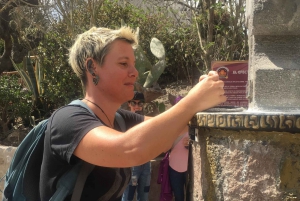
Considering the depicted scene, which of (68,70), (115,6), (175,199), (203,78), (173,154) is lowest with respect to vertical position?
(175,199)

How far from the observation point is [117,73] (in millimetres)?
2027

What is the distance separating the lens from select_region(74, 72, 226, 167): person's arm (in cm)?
164

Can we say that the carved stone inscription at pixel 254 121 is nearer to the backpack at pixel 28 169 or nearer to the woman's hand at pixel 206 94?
the woman's hand at pixel 206 94

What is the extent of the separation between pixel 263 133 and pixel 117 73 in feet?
2.33

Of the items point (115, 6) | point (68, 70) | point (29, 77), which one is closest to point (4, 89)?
point (29, 77)

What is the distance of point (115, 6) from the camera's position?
1149cm

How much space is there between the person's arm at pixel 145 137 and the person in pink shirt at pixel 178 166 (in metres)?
3.38

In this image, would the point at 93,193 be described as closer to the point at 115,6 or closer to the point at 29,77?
the point at 29,77

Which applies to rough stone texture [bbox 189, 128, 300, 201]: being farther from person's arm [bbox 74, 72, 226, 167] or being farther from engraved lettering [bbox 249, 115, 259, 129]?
person's arm [bbox 74, 72, 226, 167]

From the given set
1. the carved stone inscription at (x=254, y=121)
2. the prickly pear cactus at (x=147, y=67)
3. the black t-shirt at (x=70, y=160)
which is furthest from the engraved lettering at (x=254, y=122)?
the prickly pear cactus at (x=147, y=67)

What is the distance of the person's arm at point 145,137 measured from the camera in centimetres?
164

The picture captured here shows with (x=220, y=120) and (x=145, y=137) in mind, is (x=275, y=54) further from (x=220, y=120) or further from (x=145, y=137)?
(x=145, y=137)

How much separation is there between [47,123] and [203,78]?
75cm

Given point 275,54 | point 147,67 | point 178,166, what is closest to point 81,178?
point 275,54
